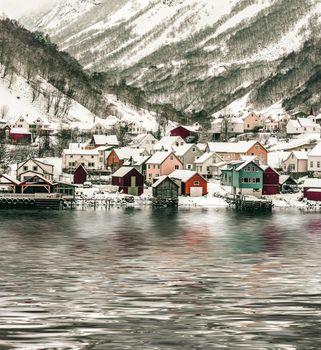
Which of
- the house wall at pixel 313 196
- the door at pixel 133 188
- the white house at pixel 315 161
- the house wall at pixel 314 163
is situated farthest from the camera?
the house wall at pixel 314 163

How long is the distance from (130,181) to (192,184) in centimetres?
1033

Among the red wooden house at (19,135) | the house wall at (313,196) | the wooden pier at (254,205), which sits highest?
the red wooden house at (19,135)

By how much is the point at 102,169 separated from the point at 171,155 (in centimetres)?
1766

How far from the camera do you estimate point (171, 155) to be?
466 ft

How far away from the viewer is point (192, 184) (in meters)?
128

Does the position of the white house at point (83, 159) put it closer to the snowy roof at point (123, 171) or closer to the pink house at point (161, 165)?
the pink house at point (161, 165)

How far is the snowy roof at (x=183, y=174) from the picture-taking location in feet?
417

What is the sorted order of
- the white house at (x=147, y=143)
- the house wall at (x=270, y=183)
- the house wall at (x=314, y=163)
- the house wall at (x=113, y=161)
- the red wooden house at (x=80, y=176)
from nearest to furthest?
the house wall at (x=270, y=183)
the red wooden house at (x=80, y=176)
the house wall at (x=314, y=163)
the house wall at (x=113, y=161)
the white house at (x=147, y=143)

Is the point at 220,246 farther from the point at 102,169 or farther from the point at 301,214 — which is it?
the point at 102,169

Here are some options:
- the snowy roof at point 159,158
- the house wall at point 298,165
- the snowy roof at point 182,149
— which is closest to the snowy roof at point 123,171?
the snowy roof at point 159,158

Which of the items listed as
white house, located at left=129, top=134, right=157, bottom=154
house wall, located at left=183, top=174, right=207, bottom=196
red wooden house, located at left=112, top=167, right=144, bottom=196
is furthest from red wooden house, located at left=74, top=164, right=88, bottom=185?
white house, located at left=129, top=134, right=157, bottom=154

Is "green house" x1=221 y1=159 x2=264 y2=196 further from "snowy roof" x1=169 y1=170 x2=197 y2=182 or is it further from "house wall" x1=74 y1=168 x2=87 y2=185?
"house wall" x1=74 y1=168 x2=87 y2=185

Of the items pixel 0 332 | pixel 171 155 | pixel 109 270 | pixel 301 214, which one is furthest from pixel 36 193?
pixel 0 332

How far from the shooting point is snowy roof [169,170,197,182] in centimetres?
12712
